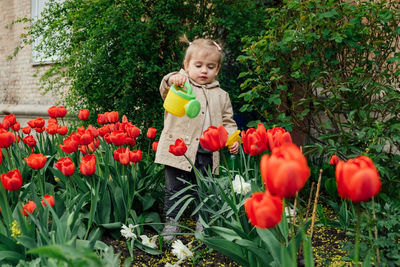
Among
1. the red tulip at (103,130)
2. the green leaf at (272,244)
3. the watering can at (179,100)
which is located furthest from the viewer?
the red tulip at (103,130)

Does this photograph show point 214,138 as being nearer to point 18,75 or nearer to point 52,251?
point 52,251

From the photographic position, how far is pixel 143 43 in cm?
402

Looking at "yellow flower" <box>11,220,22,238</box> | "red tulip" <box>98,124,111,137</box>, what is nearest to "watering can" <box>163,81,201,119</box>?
"red tulip" <box>98,124,111,137</box>

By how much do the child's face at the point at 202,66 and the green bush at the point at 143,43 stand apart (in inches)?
64.5

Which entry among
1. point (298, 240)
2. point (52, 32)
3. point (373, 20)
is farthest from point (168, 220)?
point (52, 32)

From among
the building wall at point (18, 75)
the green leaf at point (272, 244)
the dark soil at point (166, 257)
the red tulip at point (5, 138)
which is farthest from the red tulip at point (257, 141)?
the building wall at point (18, 75)

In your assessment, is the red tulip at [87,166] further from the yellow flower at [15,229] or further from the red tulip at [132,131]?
the red tulip at [132,131]

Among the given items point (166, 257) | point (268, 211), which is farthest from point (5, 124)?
point (268, 211)

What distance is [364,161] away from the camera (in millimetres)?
881

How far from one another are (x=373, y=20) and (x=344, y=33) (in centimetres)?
23

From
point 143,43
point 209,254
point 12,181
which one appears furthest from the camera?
point 143,43

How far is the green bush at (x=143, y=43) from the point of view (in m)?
4.02

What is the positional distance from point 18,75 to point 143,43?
752cm

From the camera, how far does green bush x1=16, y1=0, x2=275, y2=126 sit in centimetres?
402
